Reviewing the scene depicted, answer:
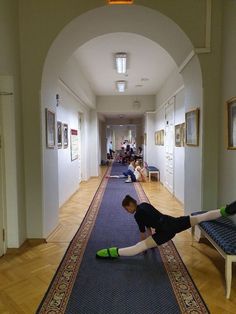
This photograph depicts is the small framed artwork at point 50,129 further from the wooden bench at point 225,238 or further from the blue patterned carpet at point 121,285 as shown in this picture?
the wooden bench at point 225,238

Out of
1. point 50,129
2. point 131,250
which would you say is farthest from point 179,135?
point 131,250

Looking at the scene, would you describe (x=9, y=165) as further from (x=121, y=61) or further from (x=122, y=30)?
(x=121, y=61)

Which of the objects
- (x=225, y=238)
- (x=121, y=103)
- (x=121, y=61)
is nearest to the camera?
(x=225, y=238)

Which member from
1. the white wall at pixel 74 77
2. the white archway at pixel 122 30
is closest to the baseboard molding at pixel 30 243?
the white archway at pixel 122 30

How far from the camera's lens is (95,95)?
10953 mm

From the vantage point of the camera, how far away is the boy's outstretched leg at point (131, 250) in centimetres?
320

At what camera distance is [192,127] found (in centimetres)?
421

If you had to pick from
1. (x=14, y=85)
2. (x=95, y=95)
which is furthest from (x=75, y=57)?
(x=95, y=95)

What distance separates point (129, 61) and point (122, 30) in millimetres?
2560

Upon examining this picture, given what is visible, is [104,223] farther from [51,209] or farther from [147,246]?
[147,246]

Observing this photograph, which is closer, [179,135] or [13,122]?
[13,122]

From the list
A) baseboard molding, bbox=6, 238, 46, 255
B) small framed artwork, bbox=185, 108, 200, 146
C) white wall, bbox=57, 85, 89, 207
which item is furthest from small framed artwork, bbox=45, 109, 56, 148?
small framed artwork, bbox=185, 108, 200, 146

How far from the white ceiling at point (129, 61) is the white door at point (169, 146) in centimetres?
107

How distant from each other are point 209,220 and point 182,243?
2.62ft
